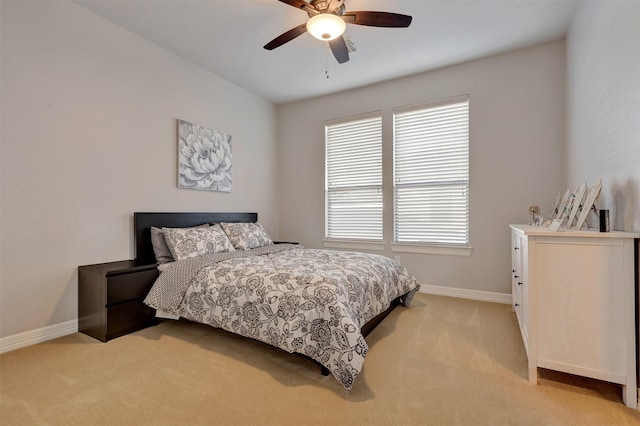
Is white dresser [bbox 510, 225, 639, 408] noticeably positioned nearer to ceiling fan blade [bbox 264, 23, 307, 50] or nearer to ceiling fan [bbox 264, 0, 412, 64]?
ceiling fan [bbox 264, 0, 412, 64]

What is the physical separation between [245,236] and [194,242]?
691 mm

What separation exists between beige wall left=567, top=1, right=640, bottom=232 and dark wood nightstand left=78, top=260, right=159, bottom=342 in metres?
3.48

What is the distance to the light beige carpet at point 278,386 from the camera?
4.89ft

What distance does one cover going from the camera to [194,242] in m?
2.96

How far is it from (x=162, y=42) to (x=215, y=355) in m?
3.16

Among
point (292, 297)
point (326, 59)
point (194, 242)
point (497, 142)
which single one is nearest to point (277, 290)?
point (292, 297)

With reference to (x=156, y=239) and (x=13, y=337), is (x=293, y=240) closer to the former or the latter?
(x=156, y=239)

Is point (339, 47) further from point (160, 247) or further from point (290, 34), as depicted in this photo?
point (160, 247)

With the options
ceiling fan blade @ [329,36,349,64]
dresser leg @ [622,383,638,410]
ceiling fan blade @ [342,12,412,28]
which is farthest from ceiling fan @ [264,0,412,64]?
dresser leg @ [622,383,638,410]

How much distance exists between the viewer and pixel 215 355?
2.13 m

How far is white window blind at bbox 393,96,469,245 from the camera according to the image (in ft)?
11.8

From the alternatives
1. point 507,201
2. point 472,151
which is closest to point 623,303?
point 507,201

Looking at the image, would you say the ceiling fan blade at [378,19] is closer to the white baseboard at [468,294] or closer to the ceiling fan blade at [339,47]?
the ceiling fan blade at [339,47]

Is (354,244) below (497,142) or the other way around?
below
